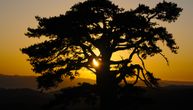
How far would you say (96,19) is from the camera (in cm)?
3150

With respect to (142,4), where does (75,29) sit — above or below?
below

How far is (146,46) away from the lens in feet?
107

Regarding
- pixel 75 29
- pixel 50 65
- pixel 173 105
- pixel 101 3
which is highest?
pixel 101 3

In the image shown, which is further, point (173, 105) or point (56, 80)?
point (173, 105)

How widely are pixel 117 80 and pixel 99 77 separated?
1.59 metres

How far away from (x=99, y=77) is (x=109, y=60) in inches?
65.8

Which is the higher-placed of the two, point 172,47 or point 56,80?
point 172,47

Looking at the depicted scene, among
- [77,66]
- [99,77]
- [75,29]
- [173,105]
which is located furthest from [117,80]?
[173,105]

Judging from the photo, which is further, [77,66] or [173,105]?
[173,105]

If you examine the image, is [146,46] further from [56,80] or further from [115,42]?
[56,80]

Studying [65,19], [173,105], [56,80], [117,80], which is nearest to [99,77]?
[117,80]

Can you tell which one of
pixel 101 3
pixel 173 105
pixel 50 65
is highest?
pixel 101 3

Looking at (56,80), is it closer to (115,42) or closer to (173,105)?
(115,42)

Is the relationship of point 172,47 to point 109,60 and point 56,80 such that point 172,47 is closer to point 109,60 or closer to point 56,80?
point 109,60
